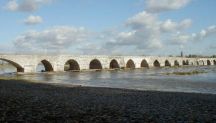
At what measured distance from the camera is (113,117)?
36.5ft

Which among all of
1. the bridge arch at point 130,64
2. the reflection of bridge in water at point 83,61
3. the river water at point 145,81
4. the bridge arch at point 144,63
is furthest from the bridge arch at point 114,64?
the river water at point 145,81

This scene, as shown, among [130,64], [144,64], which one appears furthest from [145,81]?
[144,64]

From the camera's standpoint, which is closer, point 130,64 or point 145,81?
point 145,81

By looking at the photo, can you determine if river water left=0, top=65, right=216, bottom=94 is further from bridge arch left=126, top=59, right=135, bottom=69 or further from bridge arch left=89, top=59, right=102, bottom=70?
bridge arch left=126, top=59, right=135, bottom=69

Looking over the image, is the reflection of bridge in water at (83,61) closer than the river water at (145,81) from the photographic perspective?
No

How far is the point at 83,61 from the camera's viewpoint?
7062 centimetres

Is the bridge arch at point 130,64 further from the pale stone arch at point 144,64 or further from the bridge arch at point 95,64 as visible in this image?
the bridge arch at point 95,64

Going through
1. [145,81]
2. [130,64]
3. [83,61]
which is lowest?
[145,81]

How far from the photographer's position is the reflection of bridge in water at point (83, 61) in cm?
5609

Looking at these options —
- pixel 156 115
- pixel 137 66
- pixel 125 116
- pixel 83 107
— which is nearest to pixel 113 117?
pixel 125 116

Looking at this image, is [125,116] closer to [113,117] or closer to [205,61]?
[113,117]

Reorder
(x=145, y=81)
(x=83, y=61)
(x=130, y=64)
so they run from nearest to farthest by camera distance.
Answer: (x=145, y=81)
(x=83, y=61)
(x=130, y=64)

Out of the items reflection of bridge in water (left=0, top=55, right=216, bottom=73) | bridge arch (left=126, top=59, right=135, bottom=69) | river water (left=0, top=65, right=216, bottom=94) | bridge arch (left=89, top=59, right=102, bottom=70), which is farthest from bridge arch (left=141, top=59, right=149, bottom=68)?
river water (left=0, top=65, right=216, bottom=94)

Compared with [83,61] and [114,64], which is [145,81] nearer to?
[83,61]
